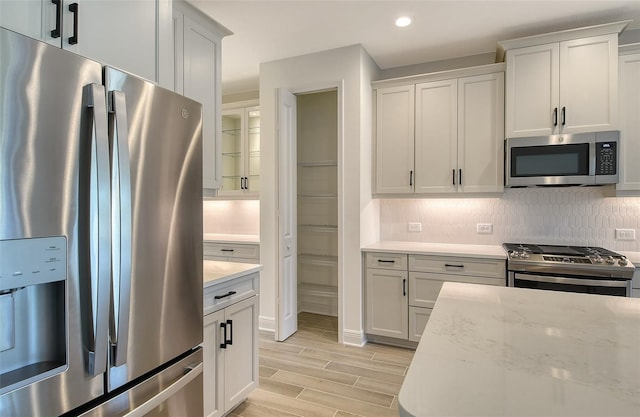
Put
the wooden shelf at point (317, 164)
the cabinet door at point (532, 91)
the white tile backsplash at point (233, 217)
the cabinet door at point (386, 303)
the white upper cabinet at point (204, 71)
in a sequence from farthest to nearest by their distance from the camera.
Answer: the white tile backsplash at point (233, 217) < the wooden shelf at point (317, 164) < the cabinet door at point (386, 303) < the cabinet door at point (532, 91) < the white upper cabinet at point (204, 71)

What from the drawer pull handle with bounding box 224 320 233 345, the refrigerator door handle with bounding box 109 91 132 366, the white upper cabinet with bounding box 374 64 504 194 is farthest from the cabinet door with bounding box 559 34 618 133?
the refrigerator door handle with bounding box 109 91 132 366

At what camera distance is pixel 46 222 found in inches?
39.5

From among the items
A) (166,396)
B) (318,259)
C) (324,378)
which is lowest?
(324,378)

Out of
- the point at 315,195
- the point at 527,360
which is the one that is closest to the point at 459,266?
the point at 315,195

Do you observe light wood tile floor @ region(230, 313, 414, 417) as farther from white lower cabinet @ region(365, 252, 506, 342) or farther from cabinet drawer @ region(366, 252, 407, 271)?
cabinet drawer @ region(366, 252, 407, 271)

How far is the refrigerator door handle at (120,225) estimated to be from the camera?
1.17 meters

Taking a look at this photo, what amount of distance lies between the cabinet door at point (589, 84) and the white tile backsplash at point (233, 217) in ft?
11.1

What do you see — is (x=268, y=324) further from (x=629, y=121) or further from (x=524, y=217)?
(x=629, y=121)

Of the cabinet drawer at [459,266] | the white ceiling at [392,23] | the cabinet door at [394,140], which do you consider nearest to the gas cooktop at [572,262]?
the cabinet drawer at [459,266]

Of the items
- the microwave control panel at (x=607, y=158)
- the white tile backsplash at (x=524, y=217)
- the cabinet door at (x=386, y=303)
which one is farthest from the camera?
the cabinet door at (x=386, y=303)

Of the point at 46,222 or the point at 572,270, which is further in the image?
the point at 572,270

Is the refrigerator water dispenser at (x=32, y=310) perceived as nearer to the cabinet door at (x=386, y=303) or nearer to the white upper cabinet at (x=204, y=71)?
the white upper cabinet at (x=204, y=71)

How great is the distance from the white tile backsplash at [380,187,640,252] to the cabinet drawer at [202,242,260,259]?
A: 1.41 m

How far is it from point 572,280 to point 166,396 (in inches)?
110
